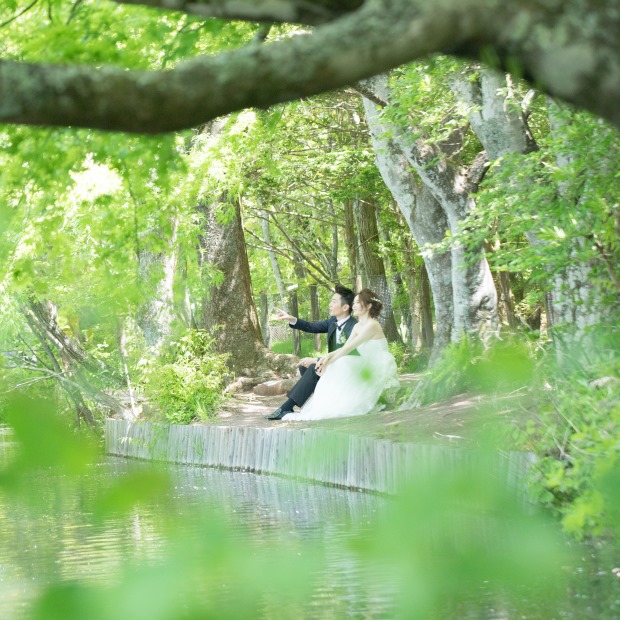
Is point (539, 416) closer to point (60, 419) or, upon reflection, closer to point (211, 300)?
point (60, 419)

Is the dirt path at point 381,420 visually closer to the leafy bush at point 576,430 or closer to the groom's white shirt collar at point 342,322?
the leafy bush at point 576,430

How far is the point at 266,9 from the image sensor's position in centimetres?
287

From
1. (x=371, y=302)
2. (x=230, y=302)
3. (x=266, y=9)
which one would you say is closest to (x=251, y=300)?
(x=230, y=302)

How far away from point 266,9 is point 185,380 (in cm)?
1487

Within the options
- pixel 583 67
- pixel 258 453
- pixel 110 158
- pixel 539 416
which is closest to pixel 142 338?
pixel 258 453

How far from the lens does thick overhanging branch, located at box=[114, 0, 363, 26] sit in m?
2.83

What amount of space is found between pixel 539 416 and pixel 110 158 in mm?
3273

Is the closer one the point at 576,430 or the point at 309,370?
the point at 576,430

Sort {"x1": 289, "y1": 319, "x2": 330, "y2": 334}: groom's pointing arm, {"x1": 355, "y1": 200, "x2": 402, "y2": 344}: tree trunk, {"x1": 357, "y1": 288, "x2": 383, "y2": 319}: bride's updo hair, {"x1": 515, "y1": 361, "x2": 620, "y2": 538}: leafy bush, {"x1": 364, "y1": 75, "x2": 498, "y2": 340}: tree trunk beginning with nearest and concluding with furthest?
{"x1": 515, "y1": 361, "x2": 620, "y2": 538}: leafy bush → {"x1": 357, "y1": 288, "x2": 383, "y2": 319}: bride's updo hair → {"x1": 364, "y1": 75, "x2": 498, "y2": 340}: tree trunk → {"x1": 289, "y1": 319, "x2": 330, "y2": 334}: groom's pointing arm → {"x1": 355, "y1": 200, "x2": 402, "y2": 344}: tree trunk

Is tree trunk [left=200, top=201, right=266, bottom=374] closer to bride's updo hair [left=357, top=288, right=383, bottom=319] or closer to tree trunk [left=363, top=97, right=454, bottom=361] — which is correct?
tree trunk [left=363, top=97, right=454, bottom=361]

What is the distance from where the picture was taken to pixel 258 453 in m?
14.0

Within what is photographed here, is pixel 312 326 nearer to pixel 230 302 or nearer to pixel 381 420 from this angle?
pixel 381 420

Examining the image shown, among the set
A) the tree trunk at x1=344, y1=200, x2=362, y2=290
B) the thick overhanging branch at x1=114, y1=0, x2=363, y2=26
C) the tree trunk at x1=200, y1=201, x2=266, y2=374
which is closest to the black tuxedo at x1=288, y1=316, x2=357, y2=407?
the tree trunk at x1=200, y1=201, x2=266, y2=374

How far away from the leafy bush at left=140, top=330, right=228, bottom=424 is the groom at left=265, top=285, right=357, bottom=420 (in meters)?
2.12
